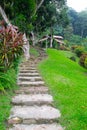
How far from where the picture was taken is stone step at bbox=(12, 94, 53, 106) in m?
5.93

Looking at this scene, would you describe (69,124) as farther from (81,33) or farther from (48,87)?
(81,33)

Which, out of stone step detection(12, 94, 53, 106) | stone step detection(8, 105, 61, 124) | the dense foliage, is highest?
the dense foliage

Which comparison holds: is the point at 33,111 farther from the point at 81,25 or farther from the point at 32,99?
the point at 81,25

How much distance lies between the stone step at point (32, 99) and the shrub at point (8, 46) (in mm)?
1239

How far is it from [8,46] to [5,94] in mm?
1641

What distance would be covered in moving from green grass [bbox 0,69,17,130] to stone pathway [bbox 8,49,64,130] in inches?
4.6

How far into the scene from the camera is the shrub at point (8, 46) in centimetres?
736

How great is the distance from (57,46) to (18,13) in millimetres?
22548

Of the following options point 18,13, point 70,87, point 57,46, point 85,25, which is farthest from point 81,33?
point 70,87

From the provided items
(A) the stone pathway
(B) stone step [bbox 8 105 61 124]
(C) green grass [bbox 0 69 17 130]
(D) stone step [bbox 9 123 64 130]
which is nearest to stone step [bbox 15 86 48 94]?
(A) the stone pathway

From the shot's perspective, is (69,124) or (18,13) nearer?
(69,124)

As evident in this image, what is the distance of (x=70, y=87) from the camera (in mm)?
8125

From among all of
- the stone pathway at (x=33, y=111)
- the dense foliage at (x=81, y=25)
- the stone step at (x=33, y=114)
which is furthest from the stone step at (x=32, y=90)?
the dense foliage at (x=81, y=25)

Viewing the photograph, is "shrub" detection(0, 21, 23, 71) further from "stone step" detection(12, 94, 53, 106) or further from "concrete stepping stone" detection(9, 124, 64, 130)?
"concrete stepping stone" detection(9, 124, 64, 130)
